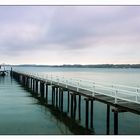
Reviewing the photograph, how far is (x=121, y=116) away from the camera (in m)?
24.0

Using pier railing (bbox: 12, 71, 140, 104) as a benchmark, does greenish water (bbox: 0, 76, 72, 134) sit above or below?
below

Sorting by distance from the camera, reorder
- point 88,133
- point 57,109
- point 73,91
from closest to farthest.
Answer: point 88,133, point 73,91, point 57,109

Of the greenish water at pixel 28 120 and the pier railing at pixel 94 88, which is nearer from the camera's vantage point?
the pier railing at pixel 94 88

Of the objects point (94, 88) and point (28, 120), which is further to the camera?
point (28, 120)

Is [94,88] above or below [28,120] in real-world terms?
above

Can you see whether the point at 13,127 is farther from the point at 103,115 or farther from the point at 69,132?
the point at 103,115

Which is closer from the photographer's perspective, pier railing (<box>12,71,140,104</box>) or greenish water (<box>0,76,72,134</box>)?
pier railing (<box>12,71,140,104</box>)

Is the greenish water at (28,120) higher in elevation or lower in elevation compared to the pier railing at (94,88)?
lower

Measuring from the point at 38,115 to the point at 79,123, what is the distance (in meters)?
4.49
